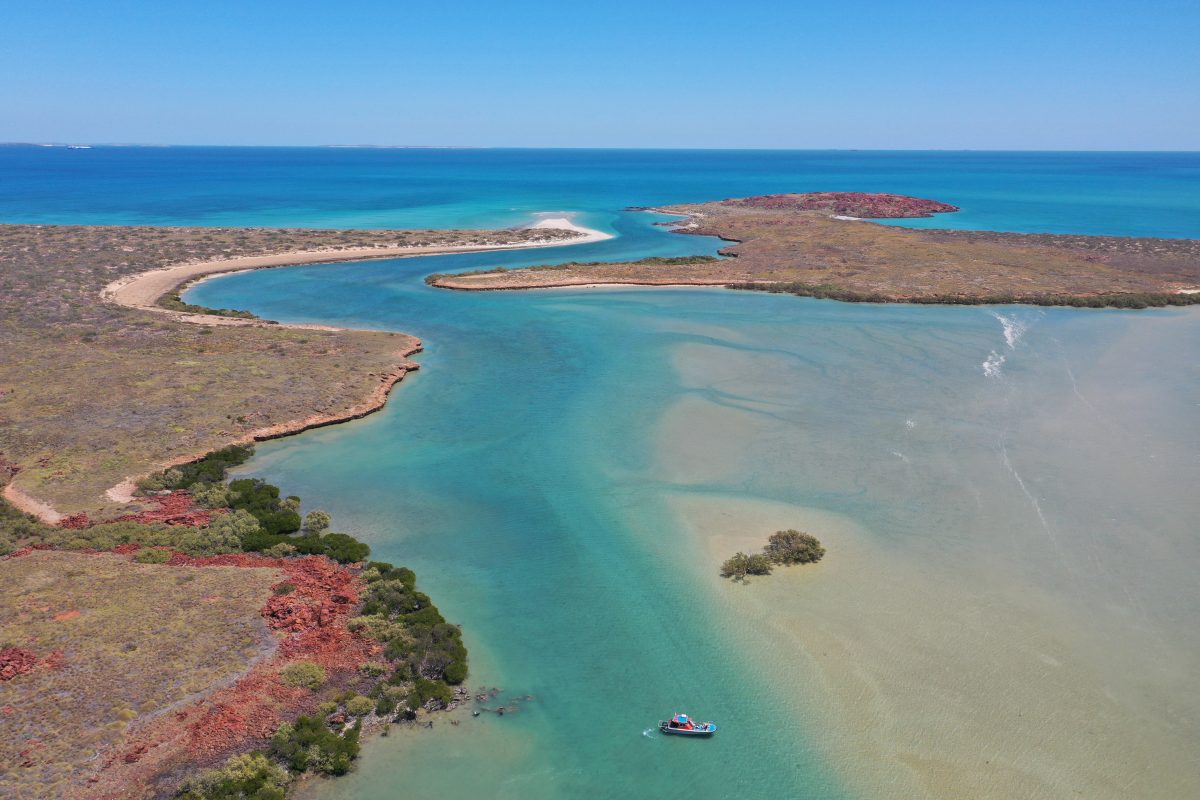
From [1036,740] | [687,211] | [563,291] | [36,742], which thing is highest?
[687,211]

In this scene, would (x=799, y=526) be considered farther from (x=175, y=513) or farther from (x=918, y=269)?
(x=918, y=269)

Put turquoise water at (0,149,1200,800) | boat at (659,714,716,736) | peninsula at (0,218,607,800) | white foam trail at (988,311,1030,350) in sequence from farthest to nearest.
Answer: white foam trail at (988,311,1030,350) < boat at (659,714,716,736) < turquoise water at (0,149,1200,800) < peninsula at (0,218,607,800)

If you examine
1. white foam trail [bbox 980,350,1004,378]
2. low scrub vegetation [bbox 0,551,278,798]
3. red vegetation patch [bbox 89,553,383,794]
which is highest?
white foam trail [bbox 980,350,1004,378]

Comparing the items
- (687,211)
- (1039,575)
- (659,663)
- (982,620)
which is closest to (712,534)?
(659,663)

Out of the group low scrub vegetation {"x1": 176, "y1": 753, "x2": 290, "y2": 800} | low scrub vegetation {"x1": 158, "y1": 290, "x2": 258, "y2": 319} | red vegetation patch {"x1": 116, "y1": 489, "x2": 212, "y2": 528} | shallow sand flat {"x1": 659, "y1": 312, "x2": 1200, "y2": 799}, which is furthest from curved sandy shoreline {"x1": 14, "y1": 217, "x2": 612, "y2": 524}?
shallow sand flat {"x1": 659, "y1": 312, "x2": 1200, "y2": 799}

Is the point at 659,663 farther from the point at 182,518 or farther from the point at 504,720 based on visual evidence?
the point at 182,518

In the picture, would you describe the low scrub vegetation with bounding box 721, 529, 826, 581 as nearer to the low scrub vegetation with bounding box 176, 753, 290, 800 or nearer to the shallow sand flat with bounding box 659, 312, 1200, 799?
the shallow sand flat with bounding box 659, 312, 1200, 799
